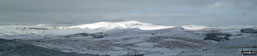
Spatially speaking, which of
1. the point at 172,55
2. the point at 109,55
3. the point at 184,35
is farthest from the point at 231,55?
the point at 184,35

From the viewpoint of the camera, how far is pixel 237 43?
4416 cm

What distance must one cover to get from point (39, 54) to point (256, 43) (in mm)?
30067

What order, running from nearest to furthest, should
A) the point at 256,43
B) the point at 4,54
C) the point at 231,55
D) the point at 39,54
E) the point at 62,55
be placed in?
the point at 4,54 → the point at 39,54 → the point at 62,55 → the point at 231,55 → the point at 256,43

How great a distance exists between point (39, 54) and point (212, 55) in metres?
15.5

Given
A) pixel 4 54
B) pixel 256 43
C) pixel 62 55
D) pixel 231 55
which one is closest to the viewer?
pixel 4 54

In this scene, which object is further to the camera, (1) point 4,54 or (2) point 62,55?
(2) point 62,55

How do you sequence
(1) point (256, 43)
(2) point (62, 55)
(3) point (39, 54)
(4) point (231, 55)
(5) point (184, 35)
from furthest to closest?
(5) point (184, 35)
(1) point (256, 43)
(4) point (231, 55)
(2) point (62, 55)
(3) point (39, 54)

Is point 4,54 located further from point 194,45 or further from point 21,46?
point 194,45

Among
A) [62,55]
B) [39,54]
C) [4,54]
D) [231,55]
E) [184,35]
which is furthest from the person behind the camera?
[184,35]

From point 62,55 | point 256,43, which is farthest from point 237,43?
point 62,55

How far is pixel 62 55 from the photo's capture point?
27062 mm

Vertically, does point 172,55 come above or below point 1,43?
below

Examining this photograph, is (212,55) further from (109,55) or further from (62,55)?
(62,55)

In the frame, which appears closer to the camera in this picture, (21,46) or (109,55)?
(21,46)
